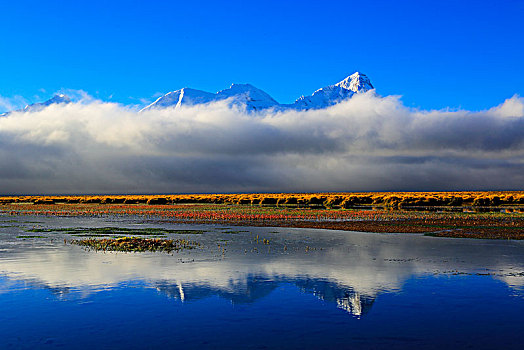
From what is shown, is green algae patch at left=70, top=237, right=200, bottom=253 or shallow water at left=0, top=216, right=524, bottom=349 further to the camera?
green algae patch at left=70, top=237, right=200, bottom=253

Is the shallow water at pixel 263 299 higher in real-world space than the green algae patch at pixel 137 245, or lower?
lower

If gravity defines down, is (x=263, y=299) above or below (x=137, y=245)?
below

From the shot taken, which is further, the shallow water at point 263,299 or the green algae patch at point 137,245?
the green algae patch at point 137,245

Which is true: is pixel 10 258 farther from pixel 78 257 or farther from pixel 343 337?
pixel 343 337

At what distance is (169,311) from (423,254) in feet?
65.5

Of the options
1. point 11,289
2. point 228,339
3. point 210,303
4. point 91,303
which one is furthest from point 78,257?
point 228,339

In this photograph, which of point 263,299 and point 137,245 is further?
point 137,245

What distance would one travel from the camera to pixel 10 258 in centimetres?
2928

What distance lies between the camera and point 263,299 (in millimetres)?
18578

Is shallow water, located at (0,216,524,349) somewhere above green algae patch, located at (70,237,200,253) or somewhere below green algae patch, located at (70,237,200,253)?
below

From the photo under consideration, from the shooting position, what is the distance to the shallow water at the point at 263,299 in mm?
13914

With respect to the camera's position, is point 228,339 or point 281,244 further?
point 281,244

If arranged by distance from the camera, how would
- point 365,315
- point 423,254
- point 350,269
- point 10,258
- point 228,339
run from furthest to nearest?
point 423,254, point 10,258, point 350,269, point 365,315, point 228,339

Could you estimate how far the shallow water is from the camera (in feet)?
45.6
